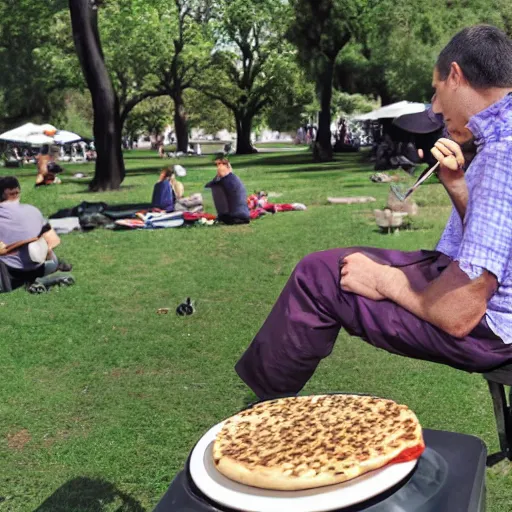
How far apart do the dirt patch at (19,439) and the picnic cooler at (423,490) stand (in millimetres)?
2653

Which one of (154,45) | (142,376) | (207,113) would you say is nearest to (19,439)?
(142,376)

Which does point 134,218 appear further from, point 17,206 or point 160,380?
point 160,380

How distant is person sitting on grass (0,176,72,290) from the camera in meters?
7.93

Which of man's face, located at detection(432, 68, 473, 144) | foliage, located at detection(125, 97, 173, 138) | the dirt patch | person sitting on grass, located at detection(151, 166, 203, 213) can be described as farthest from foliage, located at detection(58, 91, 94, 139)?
man's face, located at detection(432, 68, 473, 144)

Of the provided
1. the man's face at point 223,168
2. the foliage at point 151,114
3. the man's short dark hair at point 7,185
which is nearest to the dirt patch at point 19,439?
the man's short dark hair at point 7,185

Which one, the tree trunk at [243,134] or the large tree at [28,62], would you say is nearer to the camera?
the large tree at [28,62]

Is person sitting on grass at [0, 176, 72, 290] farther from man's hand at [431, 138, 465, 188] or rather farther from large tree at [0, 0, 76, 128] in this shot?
large tree at [0, 0, 76, 128]

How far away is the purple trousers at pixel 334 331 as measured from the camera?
2361 mm

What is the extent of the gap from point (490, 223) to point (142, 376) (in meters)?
3.48

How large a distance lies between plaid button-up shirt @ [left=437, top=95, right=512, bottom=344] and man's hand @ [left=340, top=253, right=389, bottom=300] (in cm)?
26

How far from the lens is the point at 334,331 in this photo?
2.49 metres

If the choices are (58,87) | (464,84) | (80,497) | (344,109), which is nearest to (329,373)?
(80,497)

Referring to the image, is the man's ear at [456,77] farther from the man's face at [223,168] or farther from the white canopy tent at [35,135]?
the white canopy tent at [35,135]

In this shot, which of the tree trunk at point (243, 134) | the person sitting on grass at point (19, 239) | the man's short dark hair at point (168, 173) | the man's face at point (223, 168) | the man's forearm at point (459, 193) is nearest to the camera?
the man's forearm at point (459, 193)
